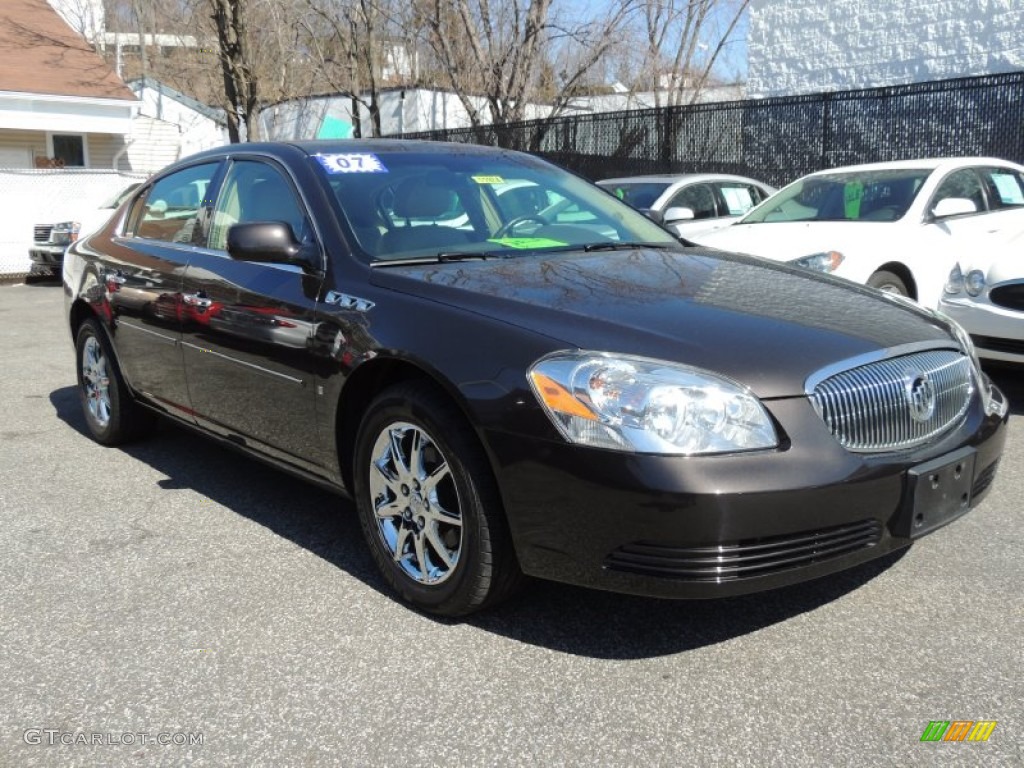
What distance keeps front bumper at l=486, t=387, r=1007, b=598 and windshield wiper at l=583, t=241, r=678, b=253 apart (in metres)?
1.42

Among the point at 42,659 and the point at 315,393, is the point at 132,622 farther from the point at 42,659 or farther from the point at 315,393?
the point at 315,393

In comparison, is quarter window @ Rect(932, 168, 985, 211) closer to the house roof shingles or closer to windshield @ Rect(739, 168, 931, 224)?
windshield @ Rect(739, 168, 931, 224)

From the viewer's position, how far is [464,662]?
3.01 m

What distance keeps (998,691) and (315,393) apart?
2.39 metres

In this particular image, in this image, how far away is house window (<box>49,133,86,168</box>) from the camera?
24.3m

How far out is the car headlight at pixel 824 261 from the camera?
690 centimetres

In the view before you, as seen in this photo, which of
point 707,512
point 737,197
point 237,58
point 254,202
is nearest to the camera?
point 707,512

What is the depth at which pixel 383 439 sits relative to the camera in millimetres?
3357

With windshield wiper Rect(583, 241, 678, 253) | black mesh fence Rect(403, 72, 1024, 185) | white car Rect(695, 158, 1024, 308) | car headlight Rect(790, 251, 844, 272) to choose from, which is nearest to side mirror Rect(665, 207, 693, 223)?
white car Rect(695, 158, 1024, 308)

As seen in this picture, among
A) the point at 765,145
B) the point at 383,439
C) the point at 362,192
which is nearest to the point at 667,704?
the point at 383,439

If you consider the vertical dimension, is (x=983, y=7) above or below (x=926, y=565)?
above

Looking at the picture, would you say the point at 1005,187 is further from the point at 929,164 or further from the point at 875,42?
the point at 875,42

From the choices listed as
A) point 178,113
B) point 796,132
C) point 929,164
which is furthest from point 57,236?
point 178,113

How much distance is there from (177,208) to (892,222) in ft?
16.6
